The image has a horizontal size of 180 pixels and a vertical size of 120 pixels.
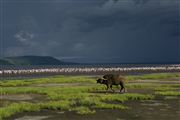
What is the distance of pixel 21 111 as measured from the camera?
24797mm

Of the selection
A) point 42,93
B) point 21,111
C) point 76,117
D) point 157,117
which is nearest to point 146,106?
point 157,117

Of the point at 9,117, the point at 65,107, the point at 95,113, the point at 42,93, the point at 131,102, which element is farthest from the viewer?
the point at 42,93

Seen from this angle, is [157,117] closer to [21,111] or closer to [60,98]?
[21,111]

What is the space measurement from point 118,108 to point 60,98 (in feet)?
22.7

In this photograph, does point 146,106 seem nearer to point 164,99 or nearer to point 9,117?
point 164,99

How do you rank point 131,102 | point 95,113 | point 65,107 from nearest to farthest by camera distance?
point 95,113 → point 65,107 → point 131,102

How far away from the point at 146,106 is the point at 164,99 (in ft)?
16.0

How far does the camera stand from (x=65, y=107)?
25.9 m

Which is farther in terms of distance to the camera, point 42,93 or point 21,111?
point 42,93

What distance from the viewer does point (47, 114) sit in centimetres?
2380

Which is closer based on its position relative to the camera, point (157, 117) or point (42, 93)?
point (157, 117)

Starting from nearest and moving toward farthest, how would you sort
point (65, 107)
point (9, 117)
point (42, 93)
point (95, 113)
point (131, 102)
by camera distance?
1. point (9, 117)
2. point (95, 113)
3. point (65, 107)
4. point (131, 102)
5. point (42, 93)

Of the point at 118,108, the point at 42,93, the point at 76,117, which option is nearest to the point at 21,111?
the point at 76,117

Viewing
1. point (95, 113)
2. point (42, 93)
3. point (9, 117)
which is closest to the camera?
point (9, 117)
